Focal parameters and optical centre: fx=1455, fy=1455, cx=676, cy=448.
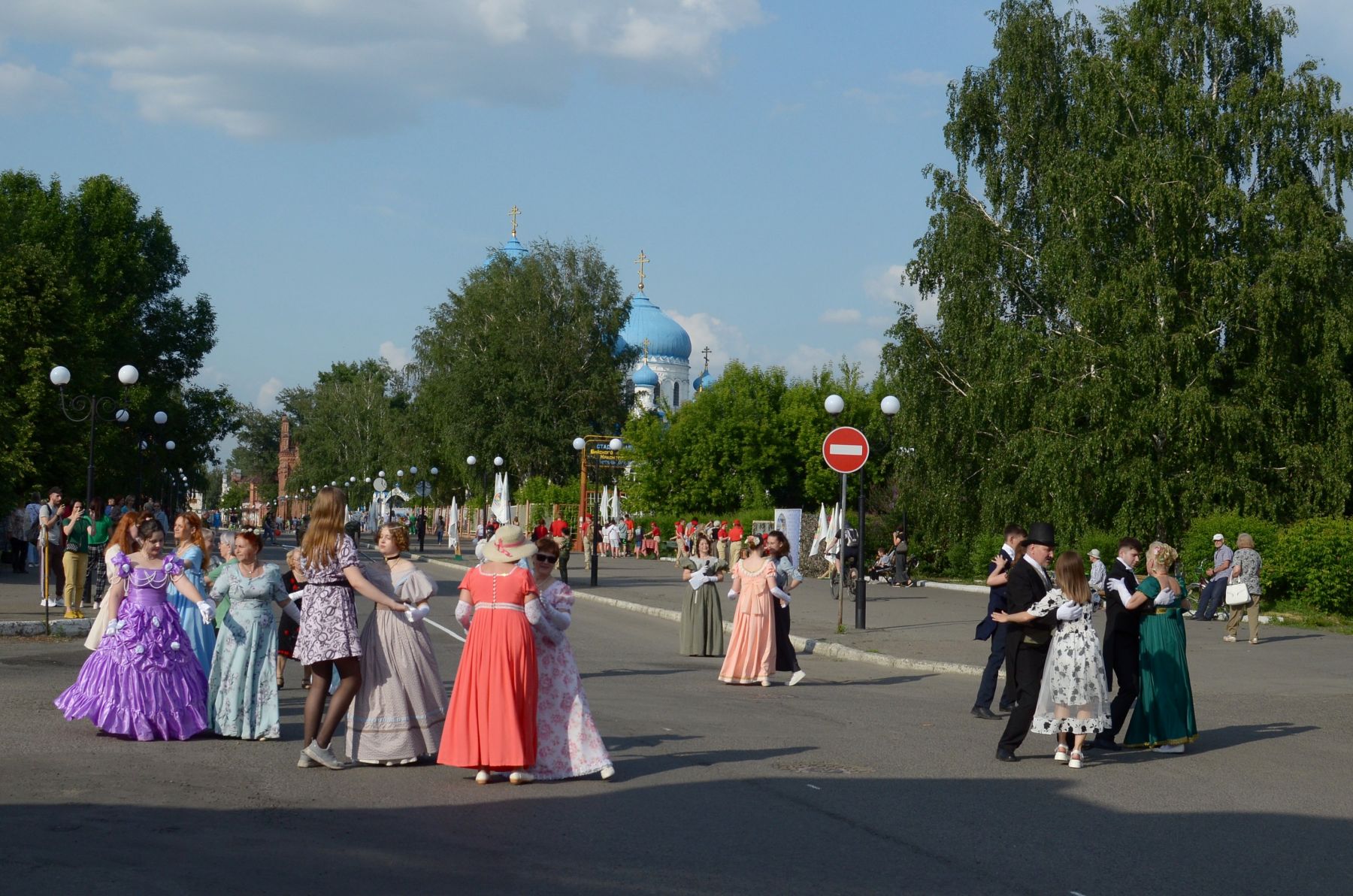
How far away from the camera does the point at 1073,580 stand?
10484 mm

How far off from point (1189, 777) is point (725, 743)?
11.0 feet

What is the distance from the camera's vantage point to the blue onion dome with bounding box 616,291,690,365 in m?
110

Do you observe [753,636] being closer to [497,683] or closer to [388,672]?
[388,672]

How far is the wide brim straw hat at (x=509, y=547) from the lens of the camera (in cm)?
908

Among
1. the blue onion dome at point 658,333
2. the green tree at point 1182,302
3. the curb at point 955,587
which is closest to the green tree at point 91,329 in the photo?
the curb at point 955,587

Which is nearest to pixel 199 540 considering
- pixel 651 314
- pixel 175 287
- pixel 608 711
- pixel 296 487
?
pixel 608 711

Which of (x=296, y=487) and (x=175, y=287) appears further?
(x=296, y=487)

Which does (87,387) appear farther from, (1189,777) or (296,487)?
(296,487)

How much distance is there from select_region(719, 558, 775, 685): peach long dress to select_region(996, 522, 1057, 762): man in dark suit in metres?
4.76

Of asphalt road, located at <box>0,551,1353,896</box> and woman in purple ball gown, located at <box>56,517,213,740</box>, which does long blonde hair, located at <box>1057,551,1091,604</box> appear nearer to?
asphalt road, located at <box>0,551,1353,896</box>

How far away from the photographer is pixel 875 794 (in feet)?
29.5

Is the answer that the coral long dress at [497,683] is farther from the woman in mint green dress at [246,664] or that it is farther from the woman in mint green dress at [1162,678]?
the woman in mint green dress at [1162,678]

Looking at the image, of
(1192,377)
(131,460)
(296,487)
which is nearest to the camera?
(1192,377)

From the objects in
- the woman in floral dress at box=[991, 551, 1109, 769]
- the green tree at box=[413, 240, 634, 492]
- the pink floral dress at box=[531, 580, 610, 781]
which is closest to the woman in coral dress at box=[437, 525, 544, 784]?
the pink floral dress at box=[531, 580, 610, 781]
